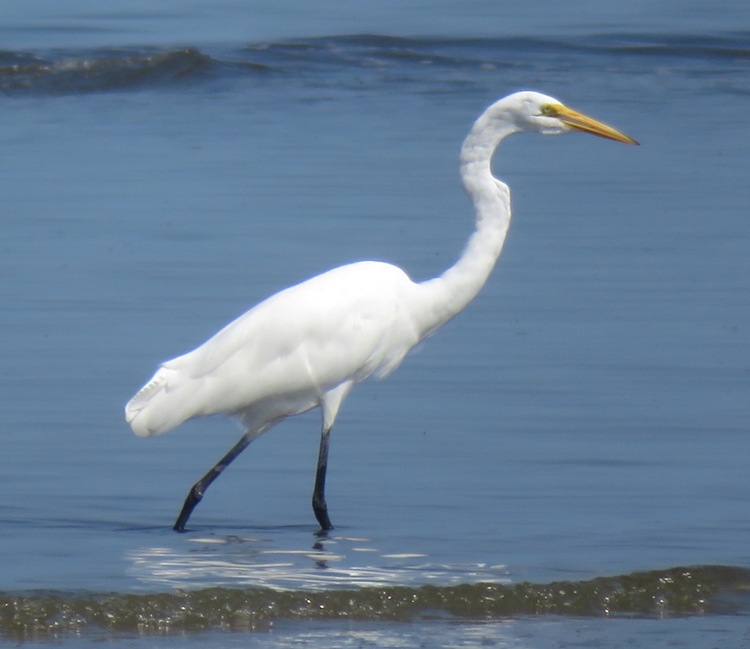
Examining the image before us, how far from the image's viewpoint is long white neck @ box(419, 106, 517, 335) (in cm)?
620

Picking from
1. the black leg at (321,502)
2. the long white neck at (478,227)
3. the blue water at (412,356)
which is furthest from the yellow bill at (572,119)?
the black leg at (321,502)

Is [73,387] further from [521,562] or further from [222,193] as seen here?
[222,193]

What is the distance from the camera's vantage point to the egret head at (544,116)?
6273 millimetres

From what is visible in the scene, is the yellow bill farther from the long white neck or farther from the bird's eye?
the long white neck

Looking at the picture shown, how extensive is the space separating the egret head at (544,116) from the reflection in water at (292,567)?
5.74 feet

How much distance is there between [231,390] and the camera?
6.05m

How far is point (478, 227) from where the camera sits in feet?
20.7

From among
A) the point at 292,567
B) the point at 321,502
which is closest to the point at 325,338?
the point at 321,502

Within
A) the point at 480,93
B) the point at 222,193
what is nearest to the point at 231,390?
the point at 222,193

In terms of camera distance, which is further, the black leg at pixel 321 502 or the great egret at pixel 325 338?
the great egret at pixel 325 338

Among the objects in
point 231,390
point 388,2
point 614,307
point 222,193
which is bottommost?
point 231,390

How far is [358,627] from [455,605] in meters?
0.33

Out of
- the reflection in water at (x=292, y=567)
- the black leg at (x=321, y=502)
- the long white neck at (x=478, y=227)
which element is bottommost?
the reflection in water at (x=292, y=567)

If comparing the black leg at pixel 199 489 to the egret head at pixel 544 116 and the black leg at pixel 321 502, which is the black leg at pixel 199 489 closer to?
the black leg at pixel 321 502
